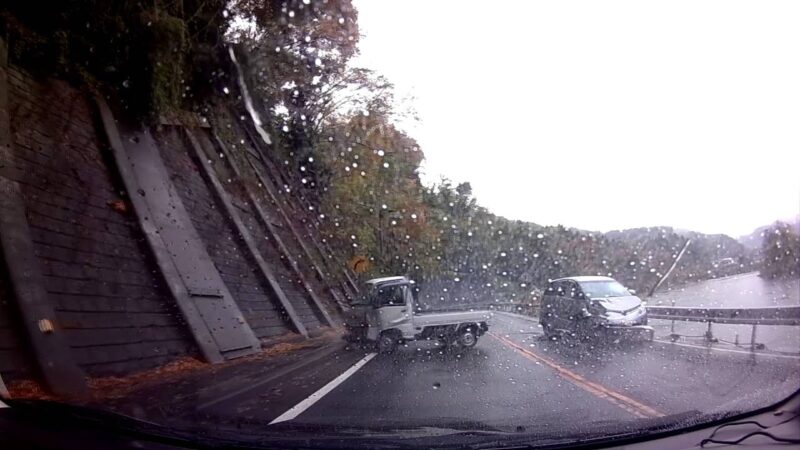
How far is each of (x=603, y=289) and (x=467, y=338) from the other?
10.1ft

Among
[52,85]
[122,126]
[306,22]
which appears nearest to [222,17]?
[306,22]

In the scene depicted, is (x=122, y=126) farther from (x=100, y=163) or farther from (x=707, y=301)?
(x=707, y=301)

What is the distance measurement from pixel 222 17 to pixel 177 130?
3286mm

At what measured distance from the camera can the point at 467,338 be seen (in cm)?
1377

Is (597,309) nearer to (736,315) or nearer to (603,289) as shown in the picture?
(603,289)

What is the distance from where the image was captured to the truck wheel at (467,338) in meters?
13.7

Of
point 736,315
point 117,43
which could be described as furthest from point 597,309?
point 117,43

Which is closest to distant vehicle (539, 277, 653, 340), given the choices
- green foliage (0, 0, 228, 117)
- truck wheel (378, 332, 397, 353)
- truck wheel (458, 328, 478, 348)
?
truck wheel (458, 328, 478, 348)

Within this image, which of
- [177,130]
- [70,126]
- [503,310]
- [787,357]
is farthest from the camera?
[503,310]

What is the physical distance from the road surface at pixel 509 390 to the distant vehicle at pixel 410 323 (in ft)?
5.36

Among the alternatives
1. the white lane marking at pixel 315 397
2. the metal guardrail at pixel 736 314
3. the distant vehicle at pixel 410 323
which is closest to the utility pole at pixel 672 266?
the metal guardrail at pixel 736 314

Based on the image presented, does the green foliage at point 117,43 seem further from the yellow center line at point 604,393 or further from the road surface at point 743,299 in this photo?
the road surface at point 743,299

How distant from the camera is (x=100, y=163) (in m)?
11.7

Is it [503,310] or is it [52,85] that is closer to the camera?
[52,85]
